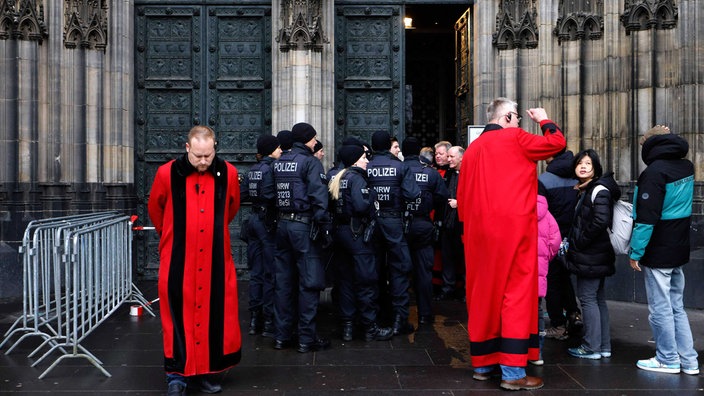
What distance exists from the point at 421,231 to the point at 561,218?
58.0 inches

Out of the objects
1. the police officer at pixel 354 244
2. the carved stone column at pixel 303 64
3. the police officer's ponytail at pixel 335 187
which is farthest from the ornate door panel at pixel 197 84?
the police officer's ponytail at pixel 335 187

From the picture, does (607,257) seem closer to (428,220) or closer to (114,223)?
(428,220)

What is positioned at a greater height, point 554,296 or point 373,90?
point 373,90

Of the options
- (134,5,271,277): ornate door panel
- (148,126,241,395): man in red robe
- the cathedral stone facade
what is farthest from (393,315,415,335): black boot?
(134,5,271,277): ornate door panel

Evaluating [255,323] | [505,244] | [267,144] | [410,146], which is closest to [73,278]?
[255,323]

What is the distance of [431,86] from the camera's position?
18.3 meters

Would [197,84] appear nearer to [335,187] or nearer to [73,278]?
[335,187]

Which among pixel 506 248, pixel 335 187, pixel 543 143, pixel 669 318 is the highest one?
pixel 543 143

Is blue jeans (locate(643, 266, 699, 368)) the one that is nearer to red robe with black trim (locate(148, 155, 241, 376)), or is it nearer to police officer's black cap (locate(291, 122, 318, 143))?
police officer's black cap (locate(291, 122, 318, 143))

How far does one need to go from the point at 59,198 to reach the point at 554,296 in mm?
6565

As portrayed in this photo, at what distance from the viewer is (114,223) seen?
770cm

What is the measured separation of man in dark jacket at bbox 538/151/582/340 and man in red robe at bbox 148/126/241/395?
3228 millimetres

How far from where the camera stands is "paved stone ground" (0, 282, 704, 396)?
217 inches

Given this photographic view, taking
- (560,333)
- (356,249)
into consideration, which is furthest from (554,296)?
(356,249)
